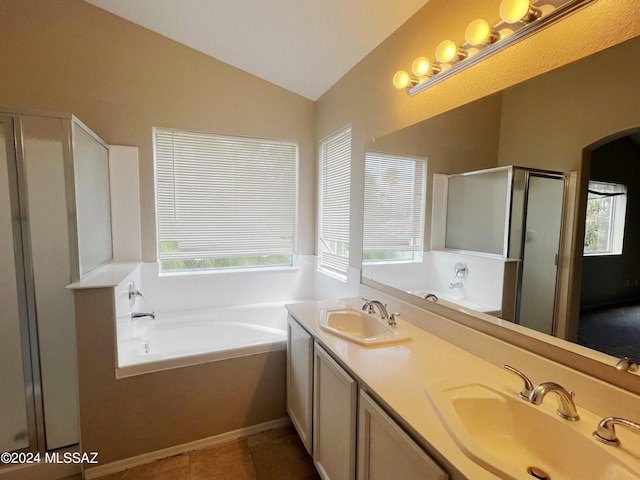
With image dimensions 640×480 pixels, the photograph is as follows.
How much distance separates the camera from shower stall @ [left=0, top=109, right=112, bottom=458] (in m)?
1.61

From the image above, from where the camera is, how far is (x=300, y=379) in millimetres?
1747

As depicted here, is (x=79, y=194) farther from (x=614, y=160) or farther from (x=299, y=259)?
(x=614, y=160)

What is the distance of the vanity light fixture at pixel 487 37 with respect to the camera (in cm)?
102

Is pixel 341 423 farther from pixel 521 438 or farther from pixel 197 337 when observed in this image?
pixel 197 337

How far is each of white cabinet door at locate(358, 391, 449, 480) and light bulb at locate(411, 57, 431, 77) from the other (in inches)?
59.6

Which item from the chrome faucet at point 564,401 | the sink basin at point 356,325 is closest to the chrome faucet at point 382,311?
the sink basin at point 356,325

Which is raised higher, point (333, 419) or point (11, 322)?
point (11, 322)

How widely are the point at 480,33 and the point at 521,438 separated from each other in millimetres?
1454

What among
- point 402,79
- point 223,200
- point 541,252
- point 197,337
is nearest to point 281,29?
point 402,79

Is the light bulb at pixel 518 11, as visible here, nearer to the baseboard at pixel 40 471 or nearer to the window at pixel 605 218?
the window at pixel 605 218

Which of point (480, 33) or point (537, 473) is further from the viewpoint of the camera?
point (480, 33)

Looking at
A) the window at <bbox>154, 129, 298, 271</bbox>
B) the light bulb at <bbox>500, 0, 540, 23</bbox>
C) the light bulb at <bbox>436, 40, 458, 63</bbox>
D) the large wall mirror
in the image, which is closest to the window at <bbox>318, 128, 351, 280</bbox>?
the window at <bbox>154, 129, 298, 271</bbox>

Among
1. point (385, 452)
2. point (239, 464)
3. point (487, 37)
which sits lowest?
point (239, 464)

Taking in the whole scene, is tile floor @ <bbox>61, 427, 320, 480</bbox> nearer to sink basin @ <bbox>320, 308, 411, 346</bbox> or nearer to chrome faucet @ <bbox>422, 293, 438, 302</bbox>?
sink basin @ <bbox>320, 308, 411, 346</bbox>
